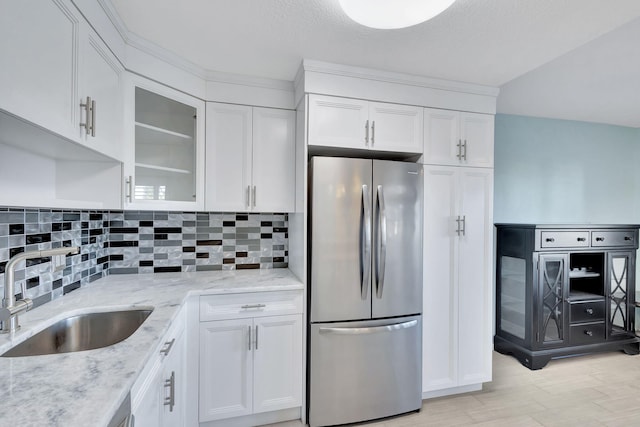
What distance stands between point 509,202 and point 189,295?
10.6 ft

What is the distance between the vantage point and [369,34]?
1.62 m

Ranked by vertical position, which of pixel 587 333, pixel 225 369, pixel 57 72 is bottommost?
pixel 587 333

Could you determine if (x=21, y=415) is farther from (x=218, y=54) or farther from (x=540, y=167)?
(x=540, y=167)

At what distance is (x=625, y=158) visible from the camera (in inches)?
→ 141

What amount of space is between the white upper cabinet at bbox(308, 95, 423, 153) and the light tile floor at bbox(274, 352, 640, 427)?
1905 millimetres

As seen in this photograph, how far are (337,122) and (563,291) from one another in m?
2.68

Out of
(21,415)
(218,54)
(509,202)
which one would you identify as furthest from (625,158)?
(21,415)

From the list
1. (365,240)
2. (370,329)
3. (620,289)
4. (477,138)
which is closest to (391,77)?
(477,138)

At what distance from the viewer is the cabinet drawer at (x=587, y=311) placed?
9.22 feet

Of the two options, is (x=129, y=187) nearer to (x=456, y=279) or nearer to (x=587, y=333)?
(x=456, y=279)

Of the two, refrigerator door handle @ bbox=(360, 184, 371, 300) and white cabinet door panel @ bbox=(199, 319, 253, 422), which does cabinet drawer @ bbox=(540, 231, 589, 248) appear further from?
white cabinet door panel @ bbox=(199, 319, 253, 422)

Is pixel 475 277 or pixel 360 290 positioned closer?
pixel 360 290

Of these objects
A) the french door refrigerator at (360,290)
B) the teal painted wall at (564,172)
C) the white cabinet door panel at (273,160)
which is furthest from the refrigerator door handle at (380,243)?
the teal painted wall at (564,172)

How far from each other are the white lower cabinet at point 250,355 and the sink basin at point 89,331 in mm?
426
